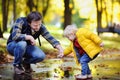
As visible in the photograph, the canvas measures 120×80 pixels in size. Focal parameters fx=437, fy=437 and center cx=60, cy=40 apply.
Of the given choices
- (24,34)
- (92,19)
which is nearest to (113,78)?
(24,34)

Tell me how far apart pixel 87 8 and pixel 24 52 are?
46.5 meters

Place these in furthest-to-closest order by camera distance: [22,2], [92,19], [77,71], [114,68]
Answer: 1. [92,19]
2. [22,2]
3. [114,68]
4. [77,71]

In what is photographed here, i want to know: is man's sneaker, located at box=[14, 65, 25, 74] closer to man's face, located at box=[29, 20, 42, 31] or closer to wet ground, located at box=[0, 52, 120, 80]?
wet ground, located at box=[0, 52, 120, 80]

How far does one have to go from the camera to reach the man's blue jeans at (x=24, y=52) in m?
9.30

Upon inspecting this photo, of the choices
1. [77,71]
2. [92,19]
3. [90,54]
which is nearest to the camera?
[90,54]

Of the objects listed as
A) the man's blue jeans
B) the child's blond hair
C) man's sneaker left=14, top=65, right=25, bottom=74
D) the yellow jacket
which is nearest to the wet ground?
man's sneaker left=14, top=65, right=25, bottom=74

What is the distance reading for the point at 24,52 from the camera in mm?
9414

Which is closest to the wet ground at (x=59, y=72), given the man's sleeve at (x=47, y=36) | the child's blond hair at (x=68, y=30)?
the man's sleeve at (x=47, y=36)

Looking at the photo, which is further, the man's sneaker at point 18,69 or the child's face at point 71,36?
the man's sneaker at point 18,69

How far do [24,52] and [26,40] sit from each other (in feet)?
0.86

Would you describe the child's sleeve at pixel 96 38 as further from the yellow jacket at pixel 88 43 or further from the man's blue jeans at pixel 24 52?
the man's blue jeans at pixel 24 52

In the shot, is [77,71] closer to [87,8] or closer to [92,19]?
[87,8]

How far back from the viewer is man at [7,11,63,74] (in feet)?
30.1

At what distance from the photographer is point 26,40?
9.44 metres
